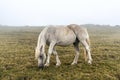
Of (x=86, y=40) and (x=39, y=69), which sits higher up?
(x=86, y=40)

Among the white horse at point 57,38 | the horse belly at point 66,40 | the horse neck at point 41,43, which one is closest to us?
the horse neck at point 41,43

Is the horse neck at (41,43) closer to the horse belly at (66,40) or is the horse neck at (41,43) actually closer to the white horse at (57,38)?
the white horse at (57,38)

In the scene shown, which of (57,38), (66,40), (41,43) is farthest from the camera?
(66,40)

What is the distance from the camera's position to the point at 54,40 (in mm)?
12555

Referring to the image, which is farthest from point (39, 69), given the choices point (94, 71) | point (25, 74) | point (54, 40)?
point (94, 71)

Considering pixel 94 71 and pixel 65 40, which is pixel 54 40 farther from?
pixel 94 71

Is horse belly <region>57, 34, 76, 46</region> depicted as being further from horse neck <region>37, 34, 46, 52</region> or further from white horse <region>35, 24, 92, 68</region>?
horse neck <region>37, 34, 46, 52</region>

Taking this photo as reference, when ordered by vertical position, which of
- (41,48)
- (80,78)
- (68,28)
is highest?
(68,28)

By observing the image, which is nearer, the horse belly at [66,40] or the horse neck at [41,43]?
the horse neck at [41,43]

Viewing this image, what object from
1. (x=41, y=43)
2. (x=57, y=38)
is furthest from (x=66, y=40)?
(x=41, y=43)

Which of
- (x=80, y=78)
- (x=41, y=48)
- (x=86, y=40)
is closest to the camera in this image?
(x=80, y=78)

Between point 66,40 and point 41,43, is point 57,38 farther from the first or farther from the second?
point 41,43

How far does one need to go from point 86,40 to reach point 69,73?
8.66 ft

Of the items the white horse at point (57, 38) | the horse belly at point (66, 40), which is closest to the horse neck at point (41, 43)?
the white horse at point (57, 38)
